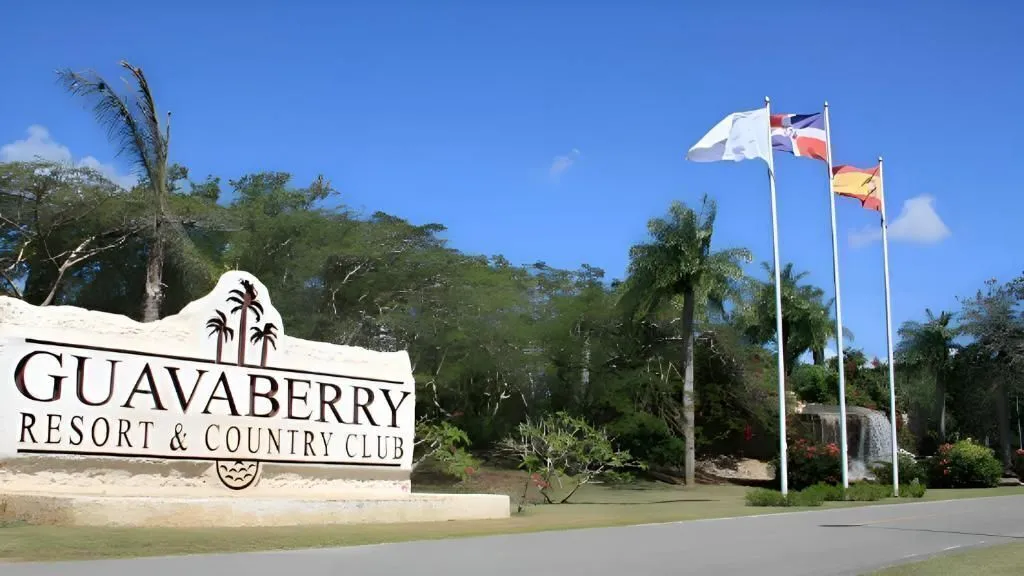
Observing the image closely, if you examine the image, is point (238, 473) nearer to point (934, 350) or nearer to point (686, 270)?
point (686, 270)

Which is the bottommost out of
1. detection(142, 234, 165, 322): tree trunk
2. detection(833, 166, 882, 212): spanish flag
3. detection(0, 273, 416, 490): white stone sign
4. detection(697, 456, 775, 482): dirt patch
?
detection(697, 456, 775, 482): dirt patch

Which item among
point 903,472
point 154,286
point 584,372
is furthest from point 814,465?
point 154,286

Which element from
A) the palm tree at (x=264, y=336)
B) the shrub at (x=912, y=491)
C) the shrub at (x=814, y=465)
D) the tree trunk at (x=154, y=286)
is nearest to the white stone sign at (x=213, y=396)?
the palm tree at (x=264, y=336)

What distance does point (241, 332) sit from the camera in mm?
16484

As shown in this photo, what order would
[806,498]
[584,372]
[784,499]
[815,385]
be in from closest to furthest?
1. [784,499]
2. [806,498]
3. [584,372]
4. [815,385]

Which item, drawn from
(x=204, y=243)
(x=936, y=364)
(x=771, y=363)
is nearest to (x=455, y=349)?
(x=204, y=243)

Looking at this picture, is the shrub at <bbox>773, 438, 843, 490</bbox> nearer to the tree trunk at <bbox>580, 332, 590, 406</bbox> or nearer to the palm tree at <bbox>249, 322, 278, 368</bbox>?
the tree trunk at <bbox>580, 332, 590, 406</bbox>

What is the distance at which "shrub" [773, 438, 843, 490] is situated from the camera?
111ft

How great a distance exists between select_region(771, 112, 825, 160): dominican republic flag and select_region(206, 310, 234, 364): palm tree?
16.8 metres

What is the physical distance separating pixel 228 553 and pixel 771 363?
43.8 meters

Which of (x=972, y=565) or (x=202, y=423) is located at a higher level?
(x=202, y=423)

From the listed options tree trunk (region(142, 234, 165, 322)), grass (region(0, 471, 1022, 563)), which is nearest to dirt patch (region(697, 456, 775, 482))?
grass (region(0, 471, 1022, 563))

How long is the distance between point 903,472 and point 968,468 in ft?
8.84

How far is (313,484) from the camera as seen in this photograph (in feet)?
56.8
